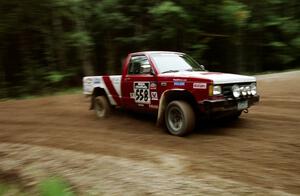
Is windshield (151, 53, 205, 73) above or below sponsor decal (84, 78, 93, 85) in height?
above

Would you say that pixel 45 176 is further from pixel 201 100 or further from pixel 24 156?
pixel 201 100

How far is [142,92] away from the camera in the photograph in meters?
9.05

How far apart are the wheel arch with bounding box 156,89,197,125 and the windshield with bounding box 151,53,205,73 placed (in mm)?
612

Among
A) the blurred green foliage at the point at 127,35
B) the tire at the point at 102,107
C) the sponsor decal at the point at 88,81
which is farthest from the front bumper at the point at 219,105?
the blurred green foliage at the point at 127,35

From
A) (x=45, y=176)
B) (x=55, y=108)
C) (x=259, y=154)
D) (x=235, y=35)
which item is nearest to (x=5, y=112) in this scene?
(x=55, y=108)

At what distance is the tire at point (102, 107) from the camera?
34.7 ft

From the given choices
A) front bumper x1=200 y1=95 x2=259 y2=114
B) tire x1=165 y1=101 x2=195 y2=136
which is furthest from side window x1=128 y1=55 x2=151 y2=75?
front bumper x1=200 y1=95 x2=259 y2=114

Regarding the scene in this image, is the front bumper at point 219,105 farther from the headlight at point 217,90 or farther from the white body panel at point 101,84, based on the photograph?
the white body panel at point 101,84

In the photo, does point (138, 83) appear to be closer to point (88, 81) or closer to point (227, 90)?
point (227, 90)

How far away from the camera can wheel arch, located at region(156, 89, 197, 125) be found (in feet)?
26.2

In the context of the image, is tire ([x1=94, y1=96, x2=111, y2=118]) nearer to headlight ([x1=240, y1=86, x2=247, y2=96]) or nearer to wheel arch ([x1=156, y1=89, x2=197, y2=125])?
wheel arch ([x1=156, y1=89, x2=197, y2=125])

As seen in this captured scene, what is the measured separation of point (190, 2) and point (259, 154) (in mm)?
13444

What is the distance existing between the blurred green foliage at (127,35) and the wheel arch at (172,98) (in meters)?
10.4

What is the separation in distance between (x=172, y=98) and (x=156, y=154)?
182 centimetres
